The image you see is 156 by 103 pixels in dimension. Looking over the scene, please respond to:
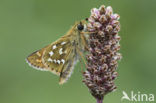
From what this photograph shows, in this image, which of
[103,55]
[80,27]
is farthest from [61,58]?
[103,55]

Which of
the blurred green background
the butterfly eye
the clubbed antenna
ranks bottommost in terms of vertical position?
the clubbed antenna

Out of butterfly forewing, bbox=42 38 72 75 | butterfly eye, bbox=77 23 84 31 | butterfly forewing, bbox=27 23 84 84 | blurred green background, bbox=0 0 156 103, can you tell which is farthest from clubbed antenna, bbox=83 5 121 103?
blurred green background, bbox=0 0 156 103

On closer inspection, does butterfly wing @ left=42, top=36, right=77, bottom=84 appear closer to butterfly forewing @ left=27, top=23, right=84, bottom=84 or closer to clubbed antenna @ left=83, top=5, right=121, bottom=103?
butterfly forewing @ left=27, top=23, right=84, bottom=84

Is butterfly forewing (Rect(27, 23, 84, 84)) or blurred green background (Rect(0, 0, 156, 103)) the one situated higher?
blurred green background (Rect(0, 0, 156, 103))

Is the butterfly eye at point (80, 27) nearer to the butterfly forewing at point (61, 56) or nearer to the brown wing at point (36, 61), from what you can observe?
the butterfly forewing at point (61, 56)

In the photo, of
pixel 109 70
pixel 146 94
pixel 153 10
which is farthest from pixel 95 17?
pixel 153 10

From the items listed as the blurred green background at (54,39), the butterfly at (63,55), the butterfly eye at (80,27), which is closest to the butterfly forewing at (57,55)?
the butterfly at (63,55)

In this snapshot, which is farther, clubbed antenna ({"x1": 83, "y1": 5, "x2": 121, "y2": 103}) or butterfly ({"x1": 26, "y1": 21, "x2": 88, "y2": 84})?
butterfly ({"x1": 26, "y1": 21, "x2": 88, "y2": 84})
